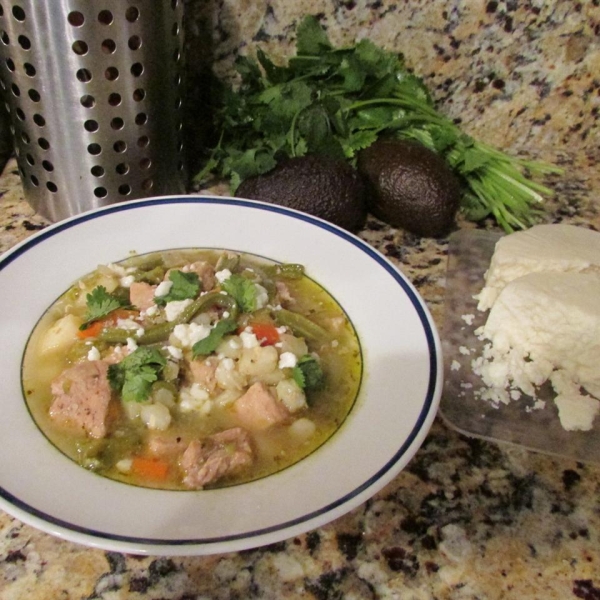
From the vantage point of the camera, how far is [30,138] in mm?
1328

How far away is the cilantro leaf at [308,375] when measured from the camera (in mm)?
1013

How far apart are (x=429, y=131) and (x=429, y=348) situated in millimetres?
839

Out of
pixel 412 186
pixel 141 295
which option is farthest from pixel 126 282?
pixel 412 186

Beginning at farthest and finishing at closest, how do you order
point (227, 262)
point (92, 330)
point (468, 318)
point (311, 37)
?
point (311, 37), point (468, 318), point (227, 262), point (92, 330)

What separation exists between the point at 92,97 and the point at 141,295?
1.37 ft

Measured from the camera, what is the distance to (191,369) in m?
1.04

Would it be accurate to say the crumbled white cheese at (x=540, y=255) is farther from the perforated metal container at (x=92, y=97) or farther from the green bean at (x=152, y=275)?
the perforated metal container at (x=92, y=97)

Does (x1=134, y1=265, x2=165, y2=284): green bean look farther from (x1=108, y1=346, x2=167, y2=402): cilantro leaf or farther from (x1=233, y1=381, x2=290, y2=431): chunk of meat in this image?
(x1=233, y1=381, x2=290, y2=431): chunk of meat

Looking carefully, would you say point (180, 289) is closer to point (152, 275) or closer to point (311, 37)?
point (152, 275)

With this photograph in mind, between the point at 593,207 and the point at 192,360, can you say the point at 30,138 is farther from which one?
the point at 593,207

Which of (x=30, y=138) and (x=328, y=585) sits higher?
(x=30, y=138)

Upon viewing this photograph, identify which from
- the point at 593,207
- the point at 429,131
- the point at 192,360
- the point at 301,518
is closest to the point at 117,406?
the point at 192,360

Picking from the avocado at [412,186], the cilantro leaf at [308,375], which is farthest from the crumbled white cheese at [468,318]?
the cilantro leaf at [308,375]

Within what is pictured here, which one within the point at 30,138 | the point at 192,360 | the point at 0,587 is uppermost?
the point at 30,138
